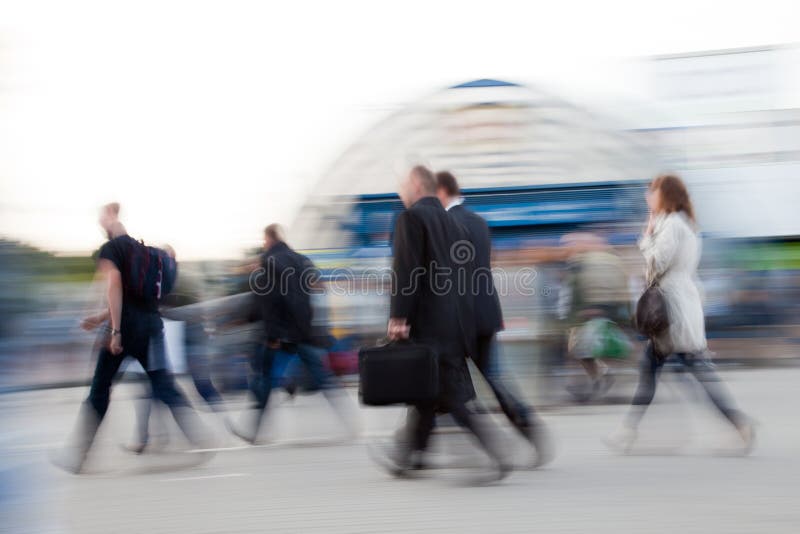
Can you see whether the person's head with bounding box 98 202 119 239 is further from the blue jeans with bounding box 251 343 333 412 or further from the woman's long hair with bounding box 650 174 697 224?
the woman's long hair with bounding box 650 174 697 224

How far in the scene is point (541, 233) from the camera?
18016mm

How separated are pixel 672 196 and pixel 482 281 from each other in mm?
1432

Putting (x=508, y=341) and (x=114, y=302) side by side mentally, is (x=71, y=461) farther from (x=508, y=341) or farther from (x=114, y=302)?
(x=508, y=341)

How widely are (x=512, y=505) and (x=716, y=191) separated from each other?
1489 centimetres

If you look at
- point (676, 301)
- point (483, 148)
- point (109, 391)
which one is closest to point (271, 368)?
point (109, 391)

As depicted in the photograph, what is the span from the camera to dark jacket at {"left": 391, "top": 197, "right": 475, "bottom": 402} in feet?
21.5

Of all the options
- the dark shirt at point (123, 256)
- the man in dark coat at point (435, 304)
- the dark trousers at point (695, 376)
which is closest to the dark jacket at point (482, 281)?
the man in dark coat at point (435, 304)

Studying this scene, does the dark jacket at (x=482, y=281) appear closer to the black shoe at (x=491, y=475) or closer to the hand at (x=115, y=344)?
the black shoe at (x=491, y=475)

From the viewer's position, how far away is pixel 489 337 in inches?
273

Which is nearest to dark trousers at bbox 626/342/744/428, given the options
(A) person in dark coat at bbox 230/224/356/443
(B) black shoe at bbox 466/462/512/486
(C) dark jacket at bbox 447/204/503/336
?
(C) dark jacket at bbox 447/204/503/336

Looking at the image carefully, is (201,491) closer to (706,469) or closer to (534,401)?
(706,469)

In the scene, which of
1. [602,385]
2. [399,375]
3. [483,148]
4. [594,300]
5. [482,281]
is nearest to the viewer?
[399,375]

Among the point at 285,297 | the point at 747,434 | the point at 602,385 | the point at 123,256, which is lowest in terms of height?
the point at 602,385

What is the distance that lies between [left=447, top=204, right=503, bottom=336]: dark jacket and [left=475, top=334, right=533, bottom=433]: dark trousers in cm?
7
